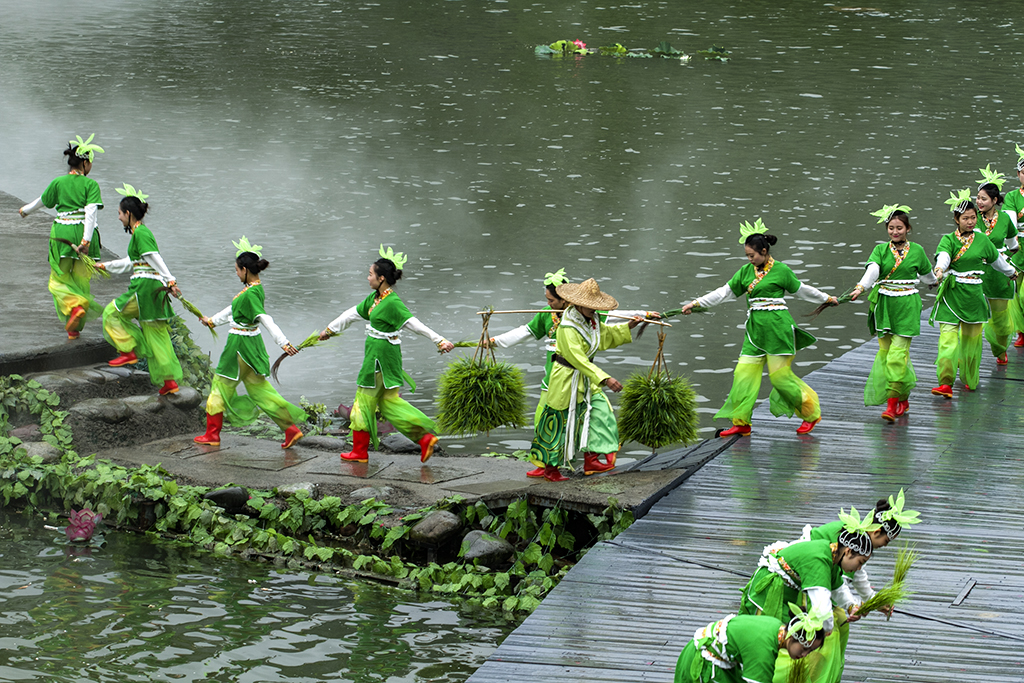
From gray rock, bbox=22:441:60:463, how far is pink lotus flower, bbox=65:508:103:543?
1080mm

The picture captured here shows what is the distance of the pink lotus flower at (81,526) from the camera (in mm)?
9531

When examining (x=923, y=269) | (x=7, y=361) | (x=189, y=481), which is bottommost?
(x=189, y=481)

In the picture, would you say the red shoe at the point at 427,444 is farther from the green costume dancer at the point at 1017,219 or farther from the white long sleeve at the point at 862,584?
the green costume dancer at the point at 1017,219

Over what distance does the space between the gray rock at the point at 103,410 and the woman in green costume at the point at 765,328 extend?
210 inches

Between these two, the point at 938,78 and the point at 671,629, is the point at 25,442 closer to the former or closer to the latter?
the point at 671,629

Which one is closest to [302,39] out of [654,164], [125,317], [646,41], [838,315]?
[646,41]

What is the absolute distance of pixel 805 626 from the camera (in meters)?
5.21

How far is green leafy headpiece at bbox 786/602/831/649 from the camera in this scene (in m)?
5.21

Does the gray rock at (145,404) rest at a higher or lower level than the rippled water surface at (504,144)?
lower

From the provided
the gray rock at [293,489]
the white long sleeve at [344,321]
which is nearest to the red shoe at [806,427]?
the white long sleeve at [344,321]

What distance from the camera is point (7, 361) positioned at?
11.7 metres

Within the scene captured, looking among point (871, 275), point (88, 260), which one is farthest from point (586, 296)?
point (88, 260)

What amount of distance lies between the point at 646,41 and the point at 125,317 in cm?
2717

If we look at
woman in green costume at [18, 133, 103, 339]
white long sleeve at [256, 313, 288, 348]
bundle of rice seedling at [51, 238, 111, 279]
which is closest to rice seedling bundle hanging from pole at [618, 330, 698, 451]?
white long sleeve at [256, 313, 288, 348]
